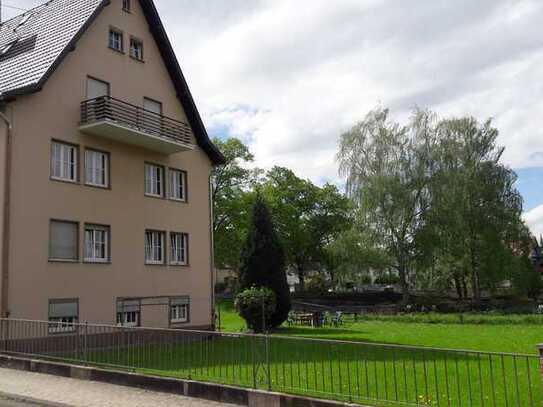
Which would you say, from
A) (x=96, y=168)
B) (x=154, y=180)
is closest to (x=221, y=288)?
(x=154, y=180)

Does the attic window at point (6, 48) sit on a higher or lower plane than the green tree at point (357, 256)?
higher

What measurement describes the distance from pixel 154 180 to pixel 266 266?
21.6 feet

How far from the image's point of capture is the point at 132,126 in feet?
69.7

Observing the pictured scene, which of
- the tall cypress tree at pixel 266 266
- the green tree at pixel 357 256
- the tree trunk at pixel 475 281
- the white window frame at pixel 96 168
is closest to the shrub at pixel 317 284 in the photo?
the green tree at pixel 357 256

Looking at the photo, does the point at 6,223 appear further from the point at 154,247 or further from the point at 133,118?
the point at 154,247

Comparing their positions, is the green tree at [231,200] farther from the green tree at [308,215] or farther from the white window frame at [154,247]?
the white window frame at [154,247]

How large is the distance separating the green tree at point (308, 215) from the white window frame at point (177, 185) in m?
36.3

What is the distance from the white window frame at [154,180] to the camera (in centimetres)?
2336

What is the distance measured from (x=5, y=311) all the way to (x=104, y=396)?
8.32 meters

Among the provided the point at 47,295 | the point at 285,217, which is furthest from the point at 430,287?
the point at 47,295

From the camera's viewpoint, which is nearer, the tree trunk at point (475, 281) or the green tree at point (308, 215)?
the tree trunk at point (475, 281)

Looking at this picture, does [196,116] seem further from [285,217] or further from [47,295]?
[285,217]

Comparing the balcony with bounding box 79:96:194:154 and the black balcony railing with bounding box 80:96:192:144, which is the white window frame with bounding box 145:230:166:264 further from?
the black balcony railing with bounding box 80:96:192:144

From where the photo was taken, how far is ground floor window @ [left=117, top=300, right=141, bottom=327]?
70.0 ft
